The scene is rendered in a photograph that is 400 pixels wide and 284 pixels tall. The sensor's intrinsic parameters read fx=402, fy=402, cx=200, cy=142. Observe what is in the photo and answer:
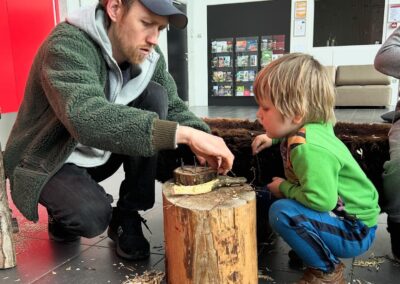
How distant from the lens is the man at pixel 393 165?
1.34m

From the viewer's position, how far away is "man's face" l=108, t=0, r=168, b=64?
1.29 meters

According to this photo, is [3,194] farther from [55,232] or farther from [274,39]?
[274,39]

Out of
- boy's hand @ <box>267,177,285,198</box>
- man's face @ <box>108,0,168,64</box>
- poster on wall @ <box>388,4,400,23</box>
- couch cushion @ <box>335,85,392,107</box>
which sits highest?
poster on wall @ <box>388,4,400,23</box>

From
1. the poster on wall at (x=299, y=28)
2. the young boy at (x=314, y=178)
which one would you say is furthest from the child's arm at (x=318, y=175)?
the poster on wall at (x=299, y=28)

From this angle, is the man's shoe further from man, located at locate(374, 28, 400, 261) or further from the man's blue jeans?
the man's blue jeans

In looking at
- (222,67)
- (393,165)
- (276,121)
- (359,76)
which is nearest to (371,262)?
(393,165)

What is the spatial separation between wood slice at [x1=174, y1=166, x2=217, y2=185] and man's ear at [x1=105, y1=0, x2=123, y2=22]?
0.55 meters

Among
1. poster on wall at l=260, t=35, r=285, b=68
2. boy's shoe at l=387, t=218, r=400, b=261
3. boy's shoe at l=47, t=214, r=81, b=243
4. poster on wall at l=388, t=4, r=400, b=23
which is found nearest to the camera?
boy's shoe at l=387, t=218, r=400, b=261

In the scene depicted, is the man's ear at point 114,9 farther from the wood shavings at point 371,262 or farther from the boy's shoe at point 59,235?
the wood shavings at point 371,262

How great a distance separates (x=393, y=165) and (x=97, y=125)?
3.15ft

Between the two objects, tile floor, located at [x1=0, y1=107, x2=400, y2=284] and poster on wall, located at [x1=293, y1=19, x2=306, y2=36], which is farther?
poster on wall, located at [x1=293, y1=19, x2=306, y2=36]

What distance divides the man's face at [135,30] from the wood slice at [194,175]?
0.43 meters

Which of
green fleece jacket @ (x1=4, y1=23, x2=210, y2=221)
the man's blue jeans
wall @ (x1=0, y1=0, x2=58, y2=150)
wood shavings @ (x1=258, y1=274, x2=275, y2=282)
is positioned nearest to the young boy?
wood shavings @ (x1=258, y1=274, x2=275, y2=282)

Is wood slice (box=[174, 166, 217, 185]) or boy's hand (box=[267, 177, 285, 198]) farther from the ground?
wood slice (box=[174, 166, 217, 185])
